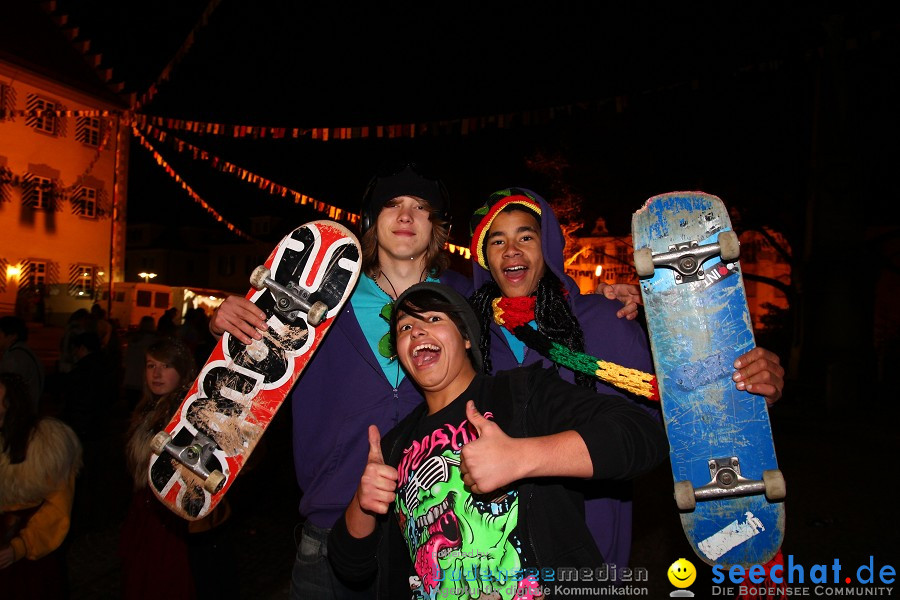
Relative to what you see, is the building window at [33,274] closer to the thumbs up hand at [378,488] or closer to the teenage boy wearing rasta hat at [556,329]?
the teenage boy wearing rasta hat at [556,329]

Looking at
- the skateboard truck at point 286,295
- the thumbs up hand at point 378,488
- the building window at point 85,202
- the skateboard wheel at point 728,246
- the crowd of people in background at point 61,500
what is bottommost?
the crowd of people in background at point 61,500


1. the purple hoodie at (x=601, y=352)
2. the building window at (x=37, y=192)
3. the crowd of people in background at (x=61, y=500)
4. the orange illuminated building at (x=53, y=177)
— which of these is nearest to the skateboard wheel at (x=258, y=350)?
the crowd of people in background at (x=61, y=500)

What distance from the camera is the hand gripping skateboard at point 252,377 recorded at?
8.47 feet

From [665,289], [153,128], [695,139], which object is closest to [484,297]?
[665,289]

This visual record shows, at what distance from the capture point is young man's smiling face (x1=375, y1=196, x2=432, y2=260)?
259cm

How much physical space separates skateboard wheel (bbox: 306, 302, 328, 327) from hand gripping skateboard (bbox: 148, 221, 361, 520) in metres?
0.01

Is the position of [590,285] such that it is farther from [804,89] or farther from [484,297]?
[484,297]

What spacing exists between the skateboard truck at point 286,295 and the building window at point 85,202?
892 inches

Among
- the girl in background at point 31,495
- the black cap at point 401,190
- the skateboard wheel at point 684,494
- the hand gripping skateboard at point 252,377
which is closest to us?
the skateboard wheel at point 684,494

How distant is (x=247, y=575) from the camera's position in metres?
4.32

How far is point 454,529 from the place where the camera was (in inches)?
64.9

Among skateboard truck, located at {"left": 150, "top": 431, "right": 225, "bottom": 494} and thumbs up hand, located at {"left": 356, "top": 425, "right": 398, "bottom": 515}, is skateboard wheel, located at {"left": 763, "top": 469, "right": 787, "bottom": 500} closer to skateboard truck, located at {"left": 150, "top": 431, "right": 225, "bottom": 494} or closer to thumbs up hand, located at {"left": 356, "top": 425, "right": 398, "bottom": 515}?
thumbs up hand, located at {"left": 356, "top": 425, "right": 398, "bottom": 515}

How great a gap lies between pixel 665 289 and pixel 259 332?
1764 mm

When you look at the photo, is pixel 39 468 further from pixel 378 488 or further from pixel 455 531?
pixel 455 531
